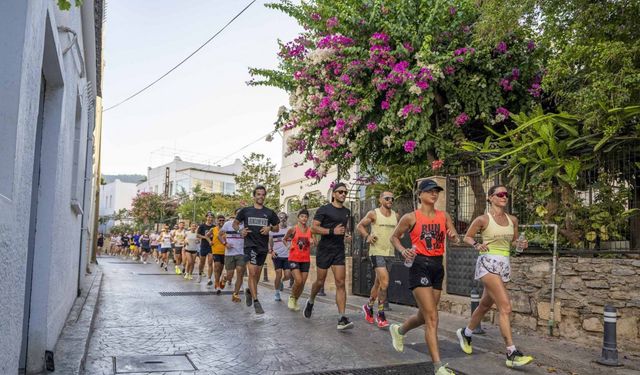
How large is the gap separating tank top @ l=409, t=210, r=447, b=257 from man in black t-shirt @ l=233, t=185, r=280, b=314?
159 inches

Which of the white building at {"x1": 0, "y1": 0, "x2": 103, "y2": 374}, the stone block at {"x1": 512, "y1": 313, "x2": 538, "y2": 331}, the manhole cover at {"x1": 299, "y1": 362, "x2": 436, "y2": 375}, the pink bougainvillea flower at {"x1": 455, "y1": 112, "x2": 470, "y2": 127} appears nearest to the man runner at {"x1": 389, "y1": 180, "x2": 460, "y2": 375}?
the manhole cover at {"x1": 299, "y1": 362, "x2": 436, "y2": 375}

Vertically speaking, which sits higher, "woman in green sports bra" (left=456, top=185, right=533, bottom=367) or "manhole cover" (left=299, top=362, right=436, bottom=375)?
"woman in green sports bra" (left=456, top=185, right=533, bottom=367)

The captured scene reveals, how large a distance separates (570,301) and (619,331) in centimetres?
72

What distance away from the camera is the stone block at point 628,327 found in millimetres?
6592

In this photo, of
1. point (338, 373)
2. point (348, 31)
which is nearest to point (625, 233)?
point (338, 373)

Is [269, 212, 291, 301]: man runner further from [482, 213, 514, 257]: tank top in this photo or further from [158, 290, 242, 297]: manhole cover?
[482, 213, 514, 257]: tank top

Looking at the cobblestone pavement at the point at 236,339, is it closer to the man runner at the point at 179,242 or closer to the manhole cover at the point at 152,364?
the manhole cover at the point at 152,364

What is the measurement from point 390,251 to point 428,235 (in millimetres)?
2530

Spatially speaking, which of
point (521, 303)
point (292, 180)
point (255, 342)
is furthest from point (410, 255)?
point (292, 180)

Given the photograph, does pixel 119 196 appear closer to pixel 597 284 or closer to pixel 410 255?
pixel 597 284

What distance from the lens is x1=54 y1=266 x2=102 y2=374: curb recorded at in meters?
5.07

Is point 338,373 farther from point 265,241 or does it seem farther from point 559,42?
point 559,42

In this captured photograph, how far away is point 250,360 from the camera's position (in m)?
5.78

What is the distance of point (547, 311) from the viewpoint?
759cm
